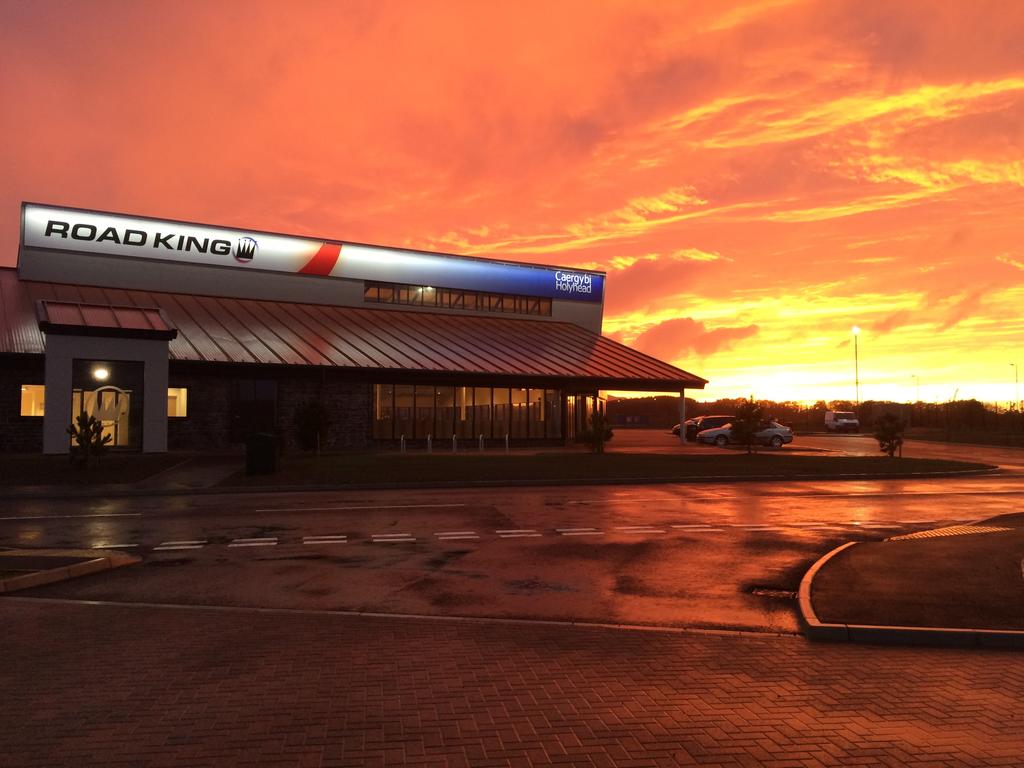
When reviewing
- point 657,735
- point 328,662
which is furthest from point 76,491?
point 657,735

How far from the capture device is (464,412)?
40.0 m

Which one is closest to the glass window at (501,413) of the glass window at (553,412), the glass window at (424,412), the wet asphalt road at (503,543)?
the glass window at (553,412)

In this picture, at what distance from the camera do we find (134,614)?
8.51 m

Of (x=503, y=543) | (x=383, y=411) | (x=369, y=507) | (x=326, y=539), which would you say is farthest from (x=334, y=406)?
(x=503, y=543)

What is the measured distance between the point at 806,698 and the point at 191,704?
14.8 feet

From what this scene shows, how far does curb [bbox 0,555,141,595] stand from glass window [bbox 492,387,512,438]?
29737mm

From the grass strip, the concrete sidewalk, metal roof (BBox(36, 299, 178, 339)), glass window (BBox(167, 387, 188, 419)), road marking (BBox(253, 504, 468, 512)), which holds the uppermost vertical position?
metal roof (BBox(36, 299, 178, 339))

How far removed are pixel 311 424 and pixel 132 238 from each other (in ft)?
55.2

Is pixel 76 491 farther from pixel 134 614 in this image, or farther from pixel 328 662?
pixel 328 662

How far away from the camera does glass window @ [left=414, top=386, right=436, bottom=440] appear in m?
38.8

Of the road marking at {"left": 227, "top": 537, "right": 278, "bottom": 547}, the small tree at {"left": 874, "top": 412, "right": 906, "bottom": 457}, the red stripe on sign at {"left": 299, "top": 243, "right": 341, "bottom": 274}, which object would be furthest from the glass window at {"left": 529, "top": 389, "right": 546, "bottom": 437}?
the road marking at {"left": 227, "top": 537, "right": 278, "bottom": 547}

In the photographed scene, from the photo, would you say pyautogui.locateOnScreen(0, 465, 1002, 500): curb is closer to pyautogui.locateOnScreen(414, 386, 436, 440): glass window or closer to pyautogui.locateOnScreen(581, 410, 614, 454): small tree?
pyautogui.locateOnScreen(581, 410, 614, 454): small tree

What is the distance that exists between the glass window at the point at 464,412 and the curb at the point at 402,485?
16261mm

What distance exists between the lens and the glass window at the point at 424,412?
3881 cm
